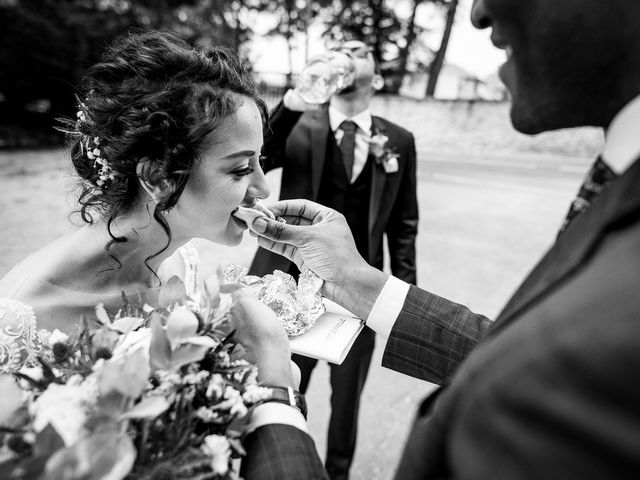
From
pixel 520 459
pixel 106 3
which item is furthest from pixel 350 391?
pixel 106 3

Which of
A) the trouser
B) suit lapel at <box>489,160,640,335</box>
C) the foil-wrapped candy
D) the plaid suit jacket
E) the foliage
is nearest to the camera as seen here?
the plaid suit jacket

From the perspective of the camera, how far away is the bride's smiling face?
1.84 m

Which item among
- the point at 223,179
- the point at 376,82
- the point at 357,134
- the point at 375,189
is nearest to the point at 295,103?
the point at 357,134

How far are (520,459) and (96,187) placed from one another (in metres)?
1.90

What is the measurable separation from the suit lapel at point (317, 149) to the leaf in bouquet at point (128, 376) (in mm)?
2060

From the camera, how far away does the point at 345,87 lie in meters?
2.96

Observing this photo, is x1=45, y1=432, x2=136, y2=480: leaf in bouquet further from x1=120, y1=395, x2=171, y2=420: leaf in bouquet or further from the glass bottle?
the glass bottle

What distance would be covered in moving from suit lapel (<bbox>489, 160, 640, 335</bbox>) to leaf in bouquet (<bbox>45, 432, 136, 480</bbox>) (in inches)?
24.1

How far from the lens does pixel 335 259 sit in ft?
5.58

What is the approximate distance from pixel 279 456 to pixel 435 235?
20.9 feet

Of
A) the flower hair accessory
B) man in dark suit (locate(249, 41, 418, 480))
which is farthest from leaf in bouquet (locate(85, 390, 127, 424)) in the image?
man in dark suit (locate(249, 41, 418, 480))

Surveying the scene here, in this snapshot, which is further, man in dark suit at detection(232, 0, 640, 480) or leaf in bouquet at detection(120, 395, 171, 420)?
leaf in bouquet at detection(120, 395, 171, 420)

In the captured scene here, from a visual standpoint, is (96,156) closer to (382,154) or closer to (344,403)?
(382,154)

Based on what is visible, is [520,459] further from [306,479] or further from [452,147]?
[452,147]
